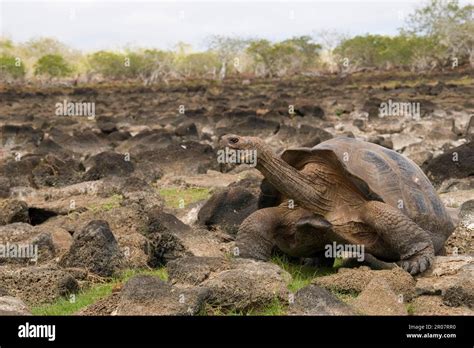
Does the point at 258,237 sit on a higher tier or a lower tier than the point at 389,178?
lower

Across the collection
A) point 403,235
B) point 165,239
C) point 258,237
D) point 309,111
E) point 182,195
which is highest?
point 309,111

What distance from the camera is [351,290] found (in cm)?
464

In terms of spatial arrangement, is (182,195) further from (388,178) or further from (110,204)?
(388,178)

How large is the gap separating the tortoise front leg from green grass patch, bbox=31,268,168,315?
652 mm

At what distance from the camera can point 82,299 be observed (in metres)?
5.00

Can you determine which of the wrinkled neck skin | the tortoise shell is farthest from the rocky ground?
the wrinkled neck skin

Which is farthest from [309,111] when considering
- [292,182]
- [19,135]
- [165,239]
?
[292,182]

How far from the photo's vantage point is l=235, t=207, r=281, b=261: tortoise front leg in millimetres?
5586

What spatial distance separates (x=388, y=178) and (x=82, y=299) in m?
2.38

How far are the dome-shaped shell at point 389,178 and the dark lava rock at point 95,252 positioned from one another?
5.20 feet

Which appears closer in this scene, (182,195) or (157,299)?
(157,299)

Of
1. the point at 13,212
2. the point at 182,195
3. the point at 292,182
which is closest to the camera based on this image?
the point at 292,182

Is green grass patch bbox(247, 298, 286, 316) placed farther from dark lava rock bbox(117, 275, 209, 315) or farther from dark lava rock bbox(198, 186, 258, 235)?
dark lava rock bbox(198, 186, 258, 235)
